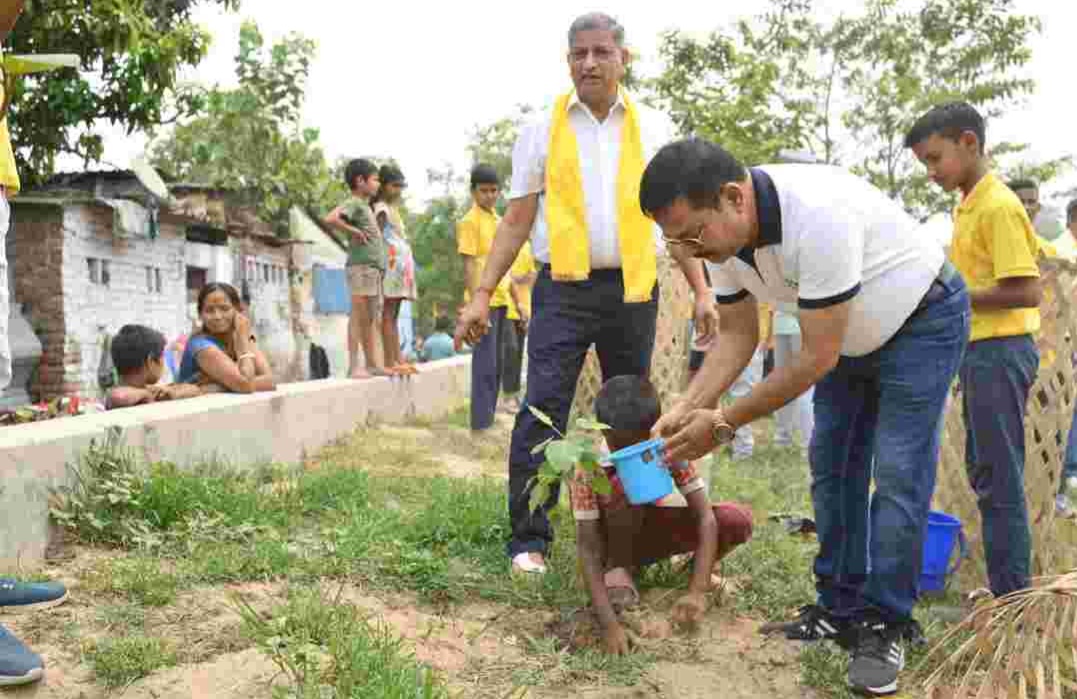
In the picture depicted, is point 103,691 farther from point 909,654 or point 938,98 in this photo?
point 938,98

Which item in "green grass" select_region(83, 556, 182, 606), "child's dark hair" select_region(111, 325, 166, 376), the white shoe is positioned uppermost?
"child's dark hair" select_region(111, 325, 166, 376)

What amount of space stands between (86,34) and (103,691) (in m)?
7.98

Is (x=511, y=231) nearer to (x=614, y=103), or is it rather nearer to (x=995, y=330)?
(x=614, y=103)

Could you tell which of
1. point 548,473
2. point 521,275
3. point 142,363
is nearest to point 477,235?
point 521,275

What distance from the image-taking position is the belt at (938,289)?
2664mm

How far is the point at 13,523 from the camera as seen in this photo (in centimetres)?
308

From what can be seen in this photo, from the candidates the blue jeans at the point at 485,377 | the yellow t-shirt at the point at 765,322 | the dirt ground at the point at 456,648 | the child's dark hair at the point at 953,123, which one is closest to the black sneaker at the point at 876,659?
the dirt ground at the point at 456,648

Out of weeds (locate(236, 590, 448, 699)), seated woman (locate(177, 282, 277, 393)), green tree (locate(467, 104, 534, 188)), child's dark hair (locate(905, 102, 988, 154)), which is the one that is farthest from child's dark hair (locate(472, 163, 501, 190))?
green tree (locate(467, 104, 534, 188))

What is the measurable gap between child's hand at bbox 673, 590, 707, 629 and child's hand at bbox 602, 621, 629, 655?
261 mm

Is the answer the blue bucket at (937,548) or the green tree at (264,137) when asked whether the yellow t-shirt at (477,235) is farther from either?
the green tree at (264,137)

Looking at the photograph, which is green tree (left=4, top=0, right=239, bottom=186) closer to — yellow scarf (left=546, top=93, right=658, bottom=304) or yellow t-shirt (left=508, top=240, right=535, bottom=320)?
yellow t-shirt (left=508, top=240, right=535, bottom=320)

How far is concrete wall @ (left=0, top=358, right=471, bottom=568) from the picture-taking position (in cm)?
314

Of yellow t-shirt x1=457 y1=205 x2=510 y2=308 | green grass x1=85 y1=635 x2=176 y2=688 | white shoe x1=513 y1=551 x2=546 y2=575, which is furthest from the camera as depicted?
yellow t-shirt x1=457 y1=205 x2=510 y2=308

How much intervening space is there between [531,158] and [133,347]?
2.47 m
